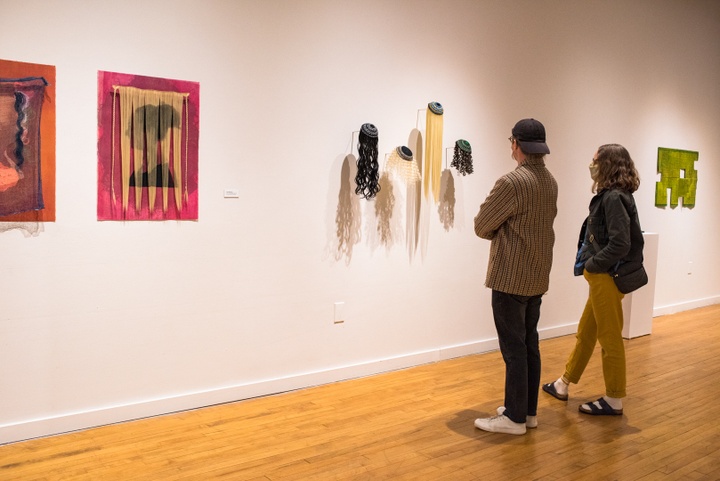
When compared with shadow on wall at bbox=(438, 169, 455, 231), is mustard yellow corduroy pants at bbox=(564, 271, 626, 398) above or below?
below

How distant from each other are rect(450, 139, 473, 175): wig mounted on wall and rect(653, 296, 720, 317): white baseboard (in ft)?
10.3

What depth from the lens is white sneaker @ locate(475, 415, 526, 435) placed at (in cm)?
338

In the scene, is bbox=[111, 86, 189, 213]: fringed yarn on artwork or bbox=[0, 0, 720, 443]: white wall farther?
bbox=[111, 86, 189, 213]: fringed yarn on artwork

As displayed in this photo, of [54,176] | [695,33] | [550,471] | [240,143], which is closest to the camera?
[550,471]

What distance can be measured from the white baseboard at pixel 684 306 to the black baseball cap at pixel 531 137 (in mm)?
4194

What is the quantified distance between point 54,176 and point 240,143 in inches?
39.2

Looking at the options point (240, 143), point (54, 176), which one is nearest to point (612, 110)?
point (240, 143)

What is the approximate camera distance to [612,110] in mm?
6094

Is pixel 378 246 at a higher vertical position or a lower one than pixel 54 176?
lower

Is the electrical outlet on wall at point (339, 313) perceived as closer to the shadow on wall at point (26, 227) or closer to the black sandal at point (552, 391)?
the black sandal at point (552, 391)

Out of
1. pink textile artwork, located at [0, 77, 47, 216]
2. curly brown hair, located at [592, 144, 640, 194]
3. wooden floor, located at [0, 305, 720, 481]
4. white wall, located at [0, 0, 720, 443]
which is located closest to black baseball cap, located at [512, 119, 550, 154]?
curly brown hair, located at [592, 144, 640, 194]

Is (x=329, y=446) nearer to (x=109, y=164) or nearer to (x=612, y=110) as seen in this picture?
(x=109, y=164)

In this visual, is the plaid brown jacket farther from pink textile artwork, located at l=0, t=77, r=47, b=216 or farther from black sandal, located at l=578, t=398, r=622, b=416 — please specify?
pink textile artwork, located at l=0, t=77, r=47, b=216

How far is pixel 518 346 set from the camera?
328cm
